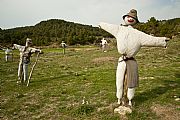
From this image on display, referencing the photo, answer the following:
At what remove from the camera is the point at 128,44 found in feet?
26.5

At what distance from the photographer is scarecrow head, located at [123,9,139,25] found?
324 inches

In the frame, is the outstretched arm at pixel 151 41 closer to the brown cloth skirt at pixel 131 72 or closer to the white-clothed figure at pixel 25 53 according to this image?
the brown cloth skirt at pixel 131 72

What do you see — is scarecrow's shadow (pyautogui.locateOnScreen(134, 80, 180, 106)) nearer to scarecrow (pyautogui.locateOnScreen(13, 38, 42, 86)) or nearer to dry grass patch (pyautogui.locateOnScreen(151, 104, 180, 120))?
dry grass patch (pyautogui.locateOnScreen(151, 104, 180, 120))

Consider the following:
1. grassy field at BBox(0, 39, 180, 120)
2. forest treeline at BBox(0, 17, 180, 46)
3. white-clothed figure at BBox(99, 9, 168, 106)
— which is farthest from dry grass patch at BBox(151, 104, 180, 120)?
forest treeline at BBox(0, 17, 180, 46)

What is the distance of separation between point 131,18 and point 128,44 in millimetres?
857

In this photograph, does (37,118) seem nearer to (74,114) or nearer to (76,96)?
(74,114)

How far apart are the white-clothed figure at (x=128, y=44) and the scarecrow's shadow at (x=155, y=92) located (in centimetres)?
126

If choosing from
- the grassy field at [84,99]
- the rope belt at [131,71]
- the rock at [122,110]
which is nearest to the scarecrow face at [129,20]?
the rope belt at [131,71]

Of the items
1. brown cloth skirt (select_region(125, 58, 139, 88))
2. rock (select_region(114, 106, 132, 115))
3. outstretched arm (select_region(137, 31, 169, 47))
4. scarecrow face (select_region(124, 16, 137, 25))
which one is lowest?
rock (select_region(114, 106, 132, 115))

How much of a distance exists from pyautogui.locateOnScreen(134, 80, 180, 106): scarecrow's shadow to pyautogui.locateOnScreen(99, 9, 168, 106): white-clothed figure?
126 cm

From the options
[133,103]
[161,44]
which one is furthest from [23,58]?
[161,44]

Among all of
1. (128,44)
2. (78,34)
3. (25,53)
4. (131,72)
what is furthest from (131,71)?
(78,34)

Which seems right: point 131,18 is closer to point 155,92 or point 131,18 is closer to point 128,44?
point 128,44

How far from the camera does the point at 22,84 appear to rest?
565 inches
